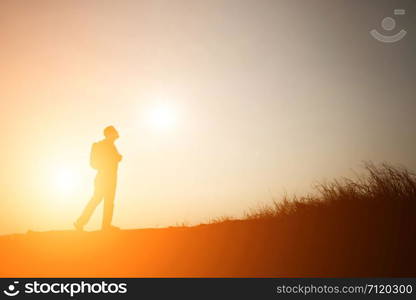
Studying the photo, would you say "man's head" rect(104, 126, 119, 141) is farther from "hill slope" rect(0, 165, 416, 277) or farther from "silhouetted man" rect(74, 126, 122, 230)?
"hill slope" rect(0, 165, 416, 277)

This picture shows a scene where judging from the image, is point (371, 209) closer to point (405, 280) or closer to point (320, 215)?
point (320, 215)

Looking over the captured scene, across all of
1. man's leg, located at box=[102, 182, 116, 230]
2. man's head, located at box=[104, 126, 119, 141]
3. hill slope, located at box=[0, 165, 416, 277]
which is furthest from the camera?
Answer: man's head, located at box=[104, 126, 119, 141]

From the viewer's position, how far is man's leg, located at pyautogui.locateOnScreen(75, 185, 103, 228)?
7320 millimetres

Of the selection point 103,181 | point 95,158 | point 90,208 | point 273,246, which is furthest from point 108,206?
point 273,246

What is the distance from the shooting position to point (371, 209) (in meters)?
5.34

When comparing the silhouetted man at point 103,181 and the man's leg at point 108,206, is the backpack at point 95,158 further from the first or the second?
the man's leg at point 108,206

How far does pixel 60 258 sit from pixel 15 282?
1.61 m

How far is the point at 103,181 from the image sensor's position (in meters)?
7.34

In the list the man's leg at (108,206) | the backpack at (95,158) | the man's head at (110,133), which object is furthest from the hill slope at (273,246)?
the man's head at (110,133)

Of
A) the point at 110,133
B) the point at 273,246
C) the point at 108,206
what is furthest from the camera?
the point at 110,133

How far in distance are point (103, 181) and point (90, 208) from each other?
57 cm

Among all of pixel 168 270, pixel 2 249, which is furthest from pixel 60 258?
pixel 168 270

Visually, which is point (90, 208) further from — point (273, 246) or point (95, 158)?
point (273, 246)

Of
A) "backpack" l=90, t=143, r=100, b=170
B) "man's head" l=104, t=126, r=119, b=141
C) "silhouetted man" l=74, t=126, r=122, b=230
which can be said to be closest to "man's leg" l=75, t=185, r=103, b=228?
"silhouetted man" l=74, t=126, r=122, b=230
